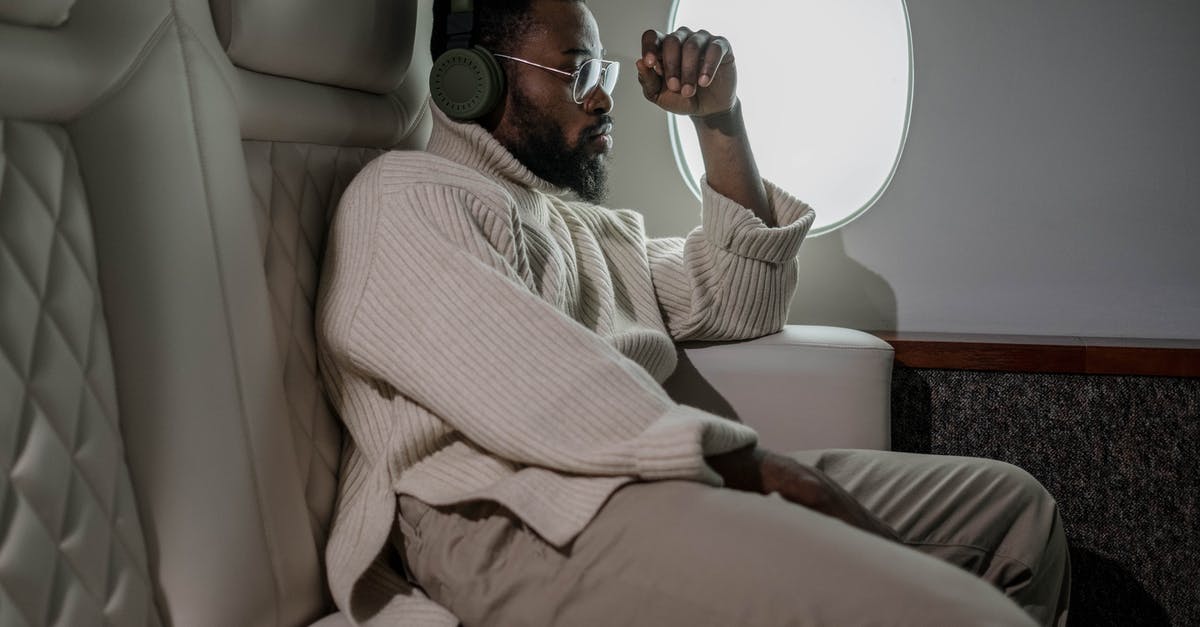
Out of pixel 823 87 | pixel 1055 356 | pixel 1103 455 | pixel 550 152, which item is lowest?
pixel 1103 455

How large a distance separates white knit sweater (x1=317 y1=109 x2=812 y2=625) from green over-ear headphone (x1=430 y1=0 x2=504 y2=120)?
137 mm

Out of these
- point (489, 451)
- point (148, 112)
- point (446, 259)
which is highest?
point (148, 112)

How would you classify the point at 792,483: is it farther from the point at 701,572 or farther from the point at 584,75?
the point at 584,75

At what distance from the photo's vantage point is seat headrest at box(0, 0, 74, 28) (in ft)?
2.39

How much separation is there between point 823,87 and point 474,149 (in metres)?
0.54

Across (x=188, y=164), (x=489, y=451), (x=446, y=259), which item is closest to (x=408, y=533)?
(x=489, y=451)

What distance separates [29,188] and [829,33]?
1063 mm

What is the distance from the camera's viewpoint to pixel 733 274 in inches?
53.9

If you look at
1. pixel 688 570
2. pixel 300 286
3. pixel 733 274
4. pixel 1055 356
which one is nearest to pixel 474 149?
pixel 300 286

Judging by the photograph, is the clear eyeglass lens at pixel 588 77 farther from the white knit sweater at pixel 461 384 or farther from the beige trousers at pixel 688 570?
the beige trousers at pixel 688 570

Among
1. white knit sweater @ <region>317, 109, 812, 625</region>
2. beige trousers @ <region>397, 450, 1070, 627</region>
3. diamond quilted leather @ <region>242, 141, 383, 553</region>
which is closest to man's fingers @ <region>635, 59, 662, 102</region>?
white knit sweater @ <region>317, 109, 812, 625</region>

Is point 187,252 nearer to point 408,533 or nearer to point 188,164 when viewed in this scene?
point 188,164

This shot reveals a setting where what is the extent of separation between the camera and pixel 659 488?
0.83 meters

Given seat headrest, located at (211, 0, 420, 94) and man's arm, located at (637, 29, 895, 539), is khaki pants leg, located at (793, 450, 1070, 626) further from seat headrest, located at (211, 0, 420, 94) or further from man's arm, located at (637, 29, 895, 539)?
seat headrest, located at (211, 0, 420, 94)
